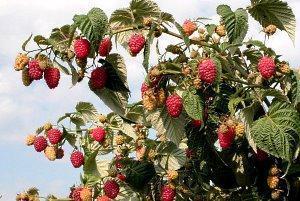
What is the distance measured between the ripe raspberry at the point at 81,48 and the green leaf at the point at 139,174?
44.9 inches

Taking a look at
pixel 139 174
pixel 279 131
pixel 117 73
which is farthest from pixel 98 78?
pixel 279 131

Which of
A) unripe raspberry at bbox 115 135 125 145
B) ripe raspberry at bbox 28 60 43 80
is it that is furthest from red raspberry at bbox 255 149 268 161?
ripe raspberry at bbox 28 60 43 80

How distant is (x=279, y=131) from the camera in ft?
11.4

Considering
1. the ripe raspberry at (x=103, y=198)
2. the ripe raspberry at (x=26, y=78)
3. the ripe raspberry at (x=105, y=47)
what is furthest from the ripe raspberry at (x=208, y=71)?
the ripe raspberry at (x=103, y=198)

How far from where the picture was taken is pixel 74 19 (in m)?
3.49

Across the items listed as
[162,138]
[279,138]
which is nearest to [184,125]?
[279,138]

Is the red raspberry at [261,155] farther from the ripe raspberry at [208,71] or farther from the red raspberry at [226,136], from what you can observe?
the ripe raspberry at [208,71]

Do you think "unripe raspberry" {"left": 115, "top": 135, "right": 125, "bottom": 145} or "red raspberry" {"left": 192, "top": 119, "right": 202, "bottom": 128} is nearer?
"red raspberry" {"left": 192, "top": 119, "right": 202, "bottom": 128}

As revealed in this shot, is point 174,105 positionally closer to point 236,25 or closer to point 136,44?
point 136,44

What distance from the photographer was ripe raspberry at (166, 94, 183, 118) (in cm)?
339

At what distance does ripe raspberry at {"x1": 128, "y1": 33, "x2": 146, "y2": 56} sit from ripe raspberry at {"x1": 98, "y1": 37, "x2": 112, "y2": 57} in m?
0.14

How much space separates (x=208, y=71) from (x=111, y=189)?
5.08ft

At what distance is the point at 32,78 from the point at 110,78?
485 millimetres

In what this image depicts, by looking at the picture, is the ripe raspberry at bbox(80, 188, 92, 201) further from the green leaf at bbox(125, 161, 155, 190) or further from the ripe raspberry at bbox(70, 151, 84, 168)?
the green leaf at bbox(125, 161, 155, 190)
